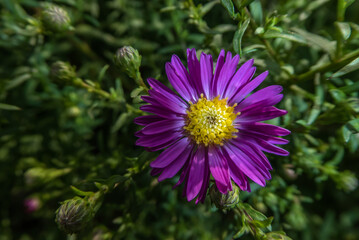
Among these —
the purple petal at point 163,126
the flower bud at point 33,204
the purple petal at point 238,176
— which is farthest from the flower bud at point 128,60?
the flower bud at point 33,204

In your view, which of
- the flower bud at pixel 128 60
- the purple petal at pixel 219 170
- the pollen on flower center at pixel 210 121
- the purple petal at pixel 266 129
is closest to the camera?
the purple petal at pixel 219 170

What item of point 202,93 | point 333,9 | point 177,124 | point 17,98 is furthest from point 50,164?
point 333,9

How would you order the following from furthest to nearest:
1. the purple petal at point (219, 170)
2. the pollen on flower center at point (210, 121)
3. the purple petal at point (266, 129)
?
the pollen on flower center at point (210, 121)
the purple petal at point (266, 129)
the purple petal at point (219, 170)

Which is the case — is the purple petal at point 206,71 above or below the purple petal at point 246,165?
above

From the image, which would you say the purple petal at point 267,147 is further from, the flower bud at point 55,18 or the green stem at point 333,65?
the flower bud at point 55,18

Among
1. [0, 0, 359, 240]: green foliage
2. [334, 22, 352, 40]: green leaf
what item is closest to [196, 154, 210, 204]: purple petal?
[0, 0, 359, 240]: green foliage

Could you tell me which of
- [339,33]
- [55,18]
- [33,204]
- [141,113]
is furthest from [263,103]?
[33,204]

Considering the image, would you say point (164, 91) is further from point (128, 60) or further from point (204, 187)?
point (204, 187)
